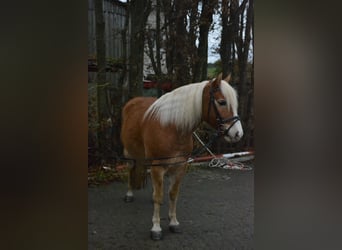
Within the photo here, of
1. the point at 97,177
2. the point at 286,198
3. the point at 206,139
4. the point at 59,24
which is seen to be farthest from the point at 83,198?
the point at 286,198

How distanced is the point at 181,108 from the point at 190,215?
56 cm

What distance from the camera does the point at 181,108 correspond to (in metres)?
2.23

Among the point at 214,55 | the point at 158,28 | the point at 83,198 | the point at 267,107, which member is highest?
the point at 158,28

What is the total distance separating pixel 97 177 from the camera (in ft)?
7.32

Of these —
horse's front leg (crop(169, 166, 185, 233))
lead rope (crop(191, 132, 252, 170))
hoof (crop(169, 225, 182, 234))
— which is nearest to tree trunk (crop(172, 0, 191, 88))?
lead rope (crop(191, 132, 252, 170))

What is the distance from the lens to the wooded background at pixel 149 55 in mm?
2203

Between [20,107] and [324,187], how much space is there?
1.56 metres

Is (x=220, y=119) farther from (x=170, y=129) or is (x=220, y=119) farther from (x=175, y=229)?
(x=175, y=229)

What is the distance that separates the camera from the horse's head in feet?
7.18

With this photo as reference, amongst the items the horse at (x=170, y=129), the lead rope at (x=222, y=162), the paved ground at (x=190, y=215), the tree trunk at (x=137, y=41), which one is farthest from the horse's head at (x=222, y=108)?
the tree trunk at (x=137, y=41)

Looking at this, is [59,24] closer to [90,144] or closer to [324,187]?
[90,144]

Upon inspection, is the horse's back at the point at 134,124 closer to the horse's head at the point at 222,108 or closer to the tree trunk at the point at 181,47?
the tree trunk at the point at 181,47

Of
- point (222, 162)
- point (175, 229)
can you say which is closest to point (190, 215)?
point (175, 229)

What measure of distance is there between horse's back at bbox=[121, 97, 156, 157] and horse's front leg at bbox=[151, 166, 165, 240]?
13 cm
